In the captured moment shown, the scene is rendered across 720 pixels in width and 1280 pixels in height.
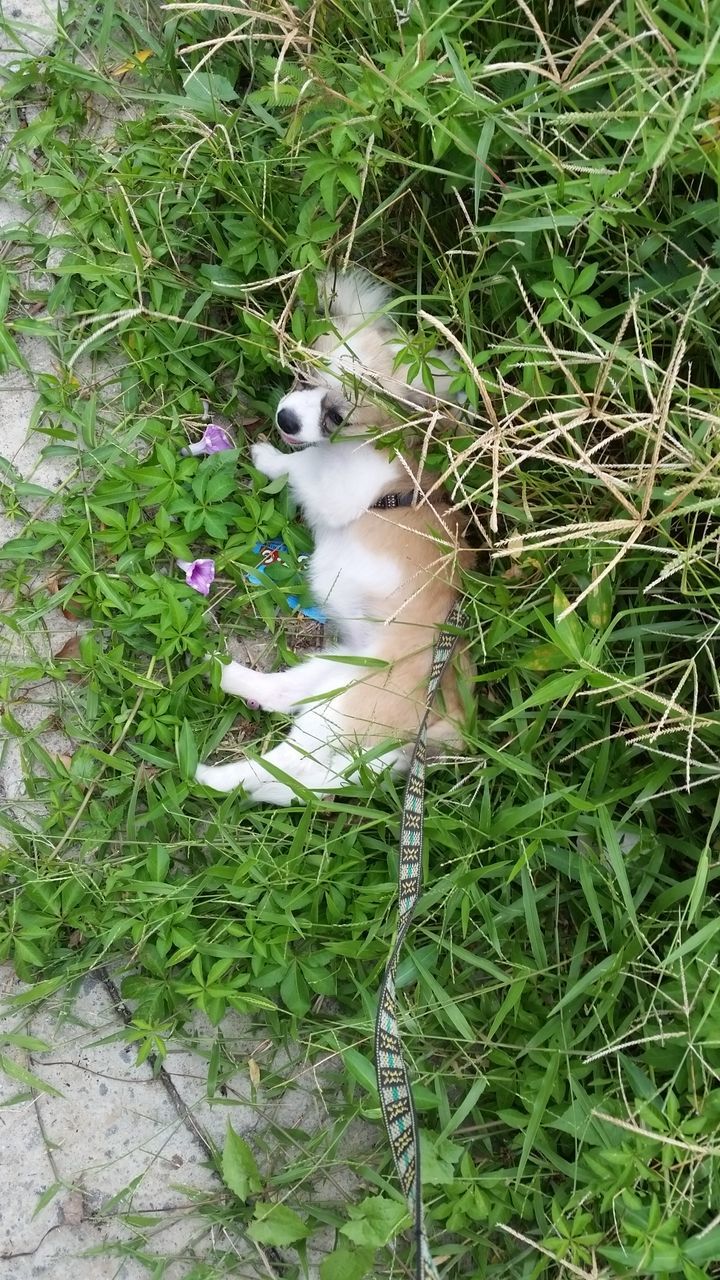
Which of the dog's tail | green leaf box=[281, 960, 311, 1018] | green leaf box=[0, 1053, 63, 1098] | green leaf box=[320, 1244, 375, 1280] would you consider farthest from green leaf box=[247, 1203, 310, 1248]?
the dog's tail

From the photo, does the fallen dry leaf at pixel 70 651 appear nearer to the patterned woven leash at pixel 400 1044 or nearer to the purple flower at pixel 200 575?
the purple flower at pixel 200 575

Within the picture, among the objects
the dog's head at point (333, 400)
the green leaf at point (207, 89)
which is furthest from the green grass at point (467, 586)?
the dog's head at point (333, 400)

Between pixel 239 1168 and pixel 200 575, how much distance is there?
1.56 metres

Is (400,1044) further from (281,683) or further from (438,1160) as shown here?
(281,683)

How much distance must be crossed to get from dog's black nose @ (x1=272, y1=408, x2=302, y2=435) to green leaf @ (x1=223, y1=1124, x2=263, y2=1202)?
5.96 ft

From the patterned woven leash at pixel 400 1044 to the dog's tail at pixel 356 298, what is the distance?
0.92 metres

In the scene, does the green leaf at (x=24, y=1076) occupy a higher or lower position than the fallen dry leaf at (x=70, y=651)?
lower

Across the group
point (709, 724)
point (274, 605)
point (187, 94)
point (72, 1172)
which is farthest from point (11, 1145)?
point (187, 94)

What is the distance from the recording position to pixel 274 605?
253cm

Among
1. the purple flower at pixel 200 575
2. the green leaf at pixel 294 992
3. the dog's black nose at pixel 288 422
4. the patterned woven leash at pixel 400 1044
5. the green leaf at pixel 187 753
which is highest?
the dog's black nose at pixel 288 422

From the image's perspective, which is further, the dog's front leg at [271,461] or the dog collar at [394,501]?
the dog's front leg at [271,461]

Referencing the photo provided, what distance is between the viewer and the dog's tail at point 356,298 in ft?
7.82

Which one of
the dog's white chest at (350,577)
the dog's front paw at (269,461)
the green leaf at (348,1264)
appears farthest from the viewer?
the dog's front paw at (269,461)

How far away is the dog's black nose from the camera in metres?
2.35
